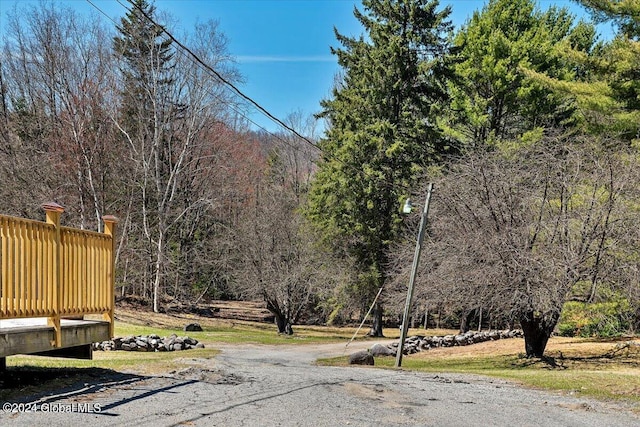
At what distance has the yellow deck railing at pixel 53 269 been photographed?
5887 mm

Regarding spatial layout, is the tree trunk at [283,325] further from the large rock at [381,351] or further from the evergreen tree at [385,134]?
the large rock at [381,351]

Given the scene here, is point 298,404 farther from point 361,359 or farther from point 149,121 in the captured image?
point 149,121

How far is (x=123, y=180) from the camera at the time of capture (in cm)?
3303

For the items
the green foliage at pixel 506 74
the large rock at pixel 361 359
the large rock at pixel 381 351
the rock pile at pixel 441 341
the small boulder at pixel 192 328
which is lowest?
the rock pile at pixel 441 341

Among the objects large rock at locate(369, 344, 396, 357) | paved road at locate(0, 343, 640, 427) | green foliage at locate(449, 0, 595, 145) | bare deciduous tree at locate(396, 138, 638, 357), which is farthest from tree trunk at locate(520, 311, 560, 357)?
green foliage at locate(449, 0, 595, 145)

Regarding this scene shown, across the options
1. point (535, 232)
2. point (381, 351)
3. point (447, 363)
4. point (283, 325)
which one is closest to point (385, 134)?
point (283, 325)

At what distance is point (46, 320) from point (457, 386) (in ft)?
19.5

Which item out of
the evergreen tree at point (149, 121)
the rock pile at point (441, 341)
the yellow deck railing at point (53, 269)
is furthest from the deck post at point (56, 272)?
the evergreen tree at point (149, 121)

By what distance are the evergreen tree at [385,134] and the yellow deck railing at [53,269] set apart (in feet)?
65.3

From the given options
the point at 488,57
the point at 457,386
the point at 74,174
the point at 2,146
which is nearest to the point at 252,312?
the point at 74,174

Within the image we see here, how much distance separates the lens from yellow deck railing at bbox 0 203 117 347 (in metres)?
5.89

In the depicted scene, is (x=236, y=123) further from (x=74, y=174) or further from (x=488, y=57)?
(x=488, y=57)

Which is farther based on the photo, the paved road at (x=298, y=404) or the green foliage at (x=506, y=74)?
the green foliage at (x=506, y=74)

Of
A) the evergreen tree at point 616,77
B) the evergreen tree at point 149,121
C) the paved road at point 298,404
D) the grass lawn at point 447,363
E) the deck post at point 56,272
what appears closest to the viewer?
the paved road at point 298,404
